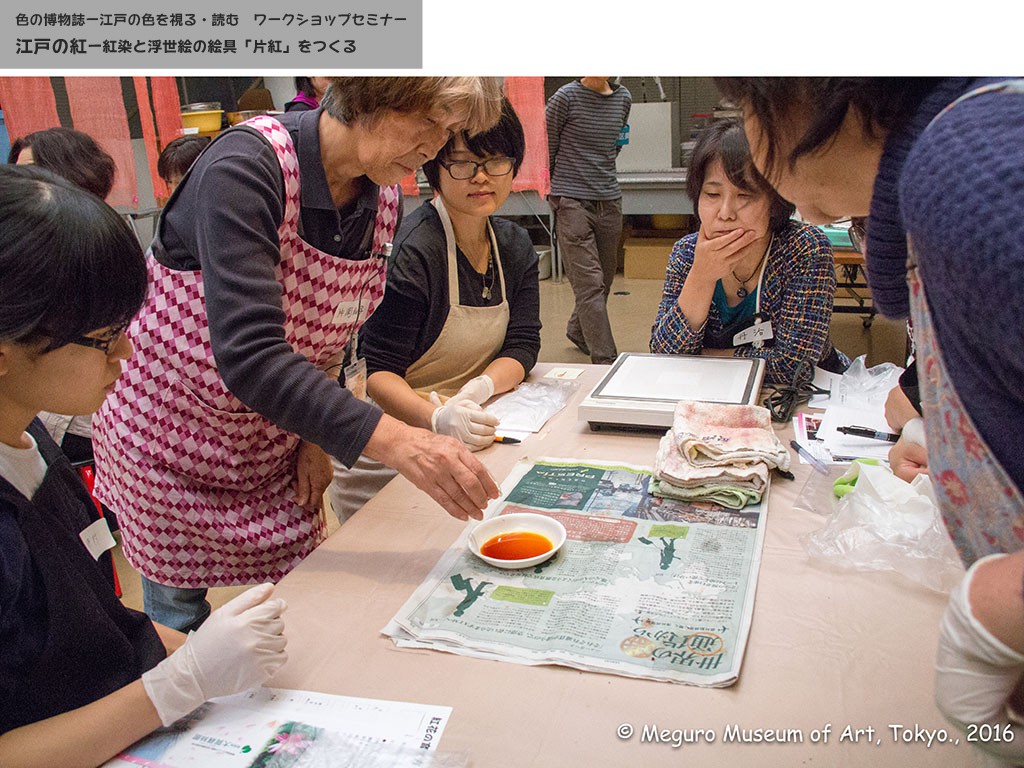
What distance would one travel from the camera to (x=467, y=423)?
1502mm

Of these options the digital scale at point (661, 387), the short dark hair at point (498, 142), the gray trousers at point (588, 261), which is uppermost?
the short dark hair at point (498, 142)

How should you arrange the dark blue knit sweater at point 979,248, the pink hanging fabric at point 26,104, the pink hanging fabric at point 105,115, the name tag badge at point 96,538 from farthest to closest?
the pink hanging fabric at point 105,115 → the pink hanging fabric at point 26,104 → the name tag badge at point 96,538 → the dark blue knit sweater at point 979,248

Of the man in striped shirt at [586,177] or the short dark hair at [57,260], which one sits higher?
the short dark hair at [57,260]

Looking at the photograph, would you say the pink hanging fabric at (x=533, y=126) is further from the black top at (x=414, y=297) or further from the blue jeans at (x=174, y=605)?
the blue jeans at (x=174, y=605)

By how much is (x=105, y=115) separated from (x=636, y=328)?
3.35 metres

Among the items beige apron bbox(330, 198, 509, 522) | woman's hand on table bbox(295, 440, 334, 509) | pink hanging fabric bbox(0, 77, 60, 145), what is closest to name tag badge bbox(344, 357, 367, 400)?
woman's hand on table bbox(295, 440, 334, 509)

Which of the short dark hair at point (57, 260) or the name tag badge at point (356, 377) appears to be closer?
the short dark hair at point (57, 260)

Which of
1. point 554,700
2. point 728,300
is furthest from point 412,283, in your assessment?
point 554,700

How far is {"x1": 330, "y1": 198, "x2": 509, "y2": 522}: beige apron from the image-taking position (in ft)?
5.99

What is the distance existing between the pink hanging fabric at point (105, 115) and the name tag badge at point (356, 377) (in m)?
3.28

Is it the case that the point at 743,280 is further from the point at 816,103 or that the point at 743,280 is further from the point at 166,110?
the point at 166,110

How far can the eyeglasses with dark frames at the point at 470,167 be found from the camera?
1.80 m

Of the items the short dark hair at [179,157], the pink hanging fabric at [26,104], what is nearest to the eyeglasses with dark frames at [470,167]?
the short dark hair at [179,157]

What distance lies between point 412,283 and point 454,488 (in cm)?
81
